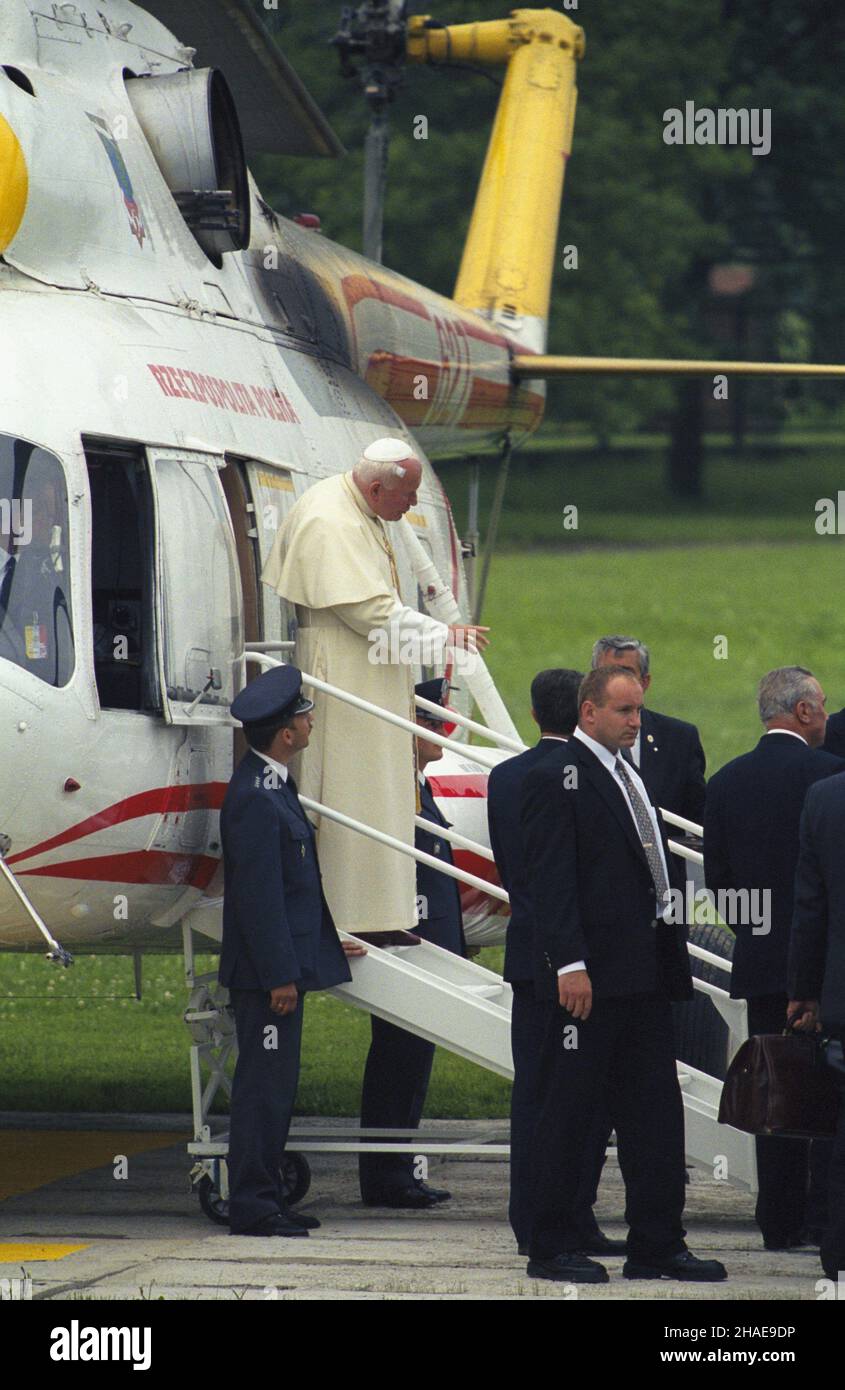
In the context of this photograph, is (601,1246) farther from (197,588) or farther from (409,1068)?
(197,588)

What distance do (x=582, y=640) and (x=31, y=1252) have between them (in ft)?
112

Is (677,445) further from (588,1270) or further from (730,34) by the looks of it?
(588,1270)

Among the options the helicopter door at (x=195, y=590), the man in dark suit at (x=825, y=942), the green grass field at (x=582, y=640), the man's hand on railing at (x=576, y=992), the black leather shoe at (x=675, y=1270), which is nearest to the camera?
the man's hand on railing at (x=576, y=992)

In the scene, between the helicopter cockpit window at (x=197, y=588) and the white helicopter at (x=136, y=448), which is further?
the helicopter cockpit window at (x=197, y=588)

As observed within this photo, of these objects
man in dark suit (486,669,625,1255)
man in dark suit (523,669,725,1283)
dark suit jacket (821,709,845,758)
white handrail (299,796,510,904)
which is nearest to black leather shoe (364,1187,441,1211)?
man in dark suit (486,669,625,1255)

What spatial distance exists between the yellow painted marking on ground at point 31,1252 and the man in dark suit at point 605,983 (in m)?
1.65

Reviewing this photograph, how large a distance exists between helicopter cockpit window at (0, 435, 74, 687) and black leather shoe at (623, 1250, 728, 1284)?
2.69 meters

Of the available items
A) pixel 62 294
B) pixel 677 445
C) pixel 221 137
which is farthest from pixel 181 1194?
pixel 677 445

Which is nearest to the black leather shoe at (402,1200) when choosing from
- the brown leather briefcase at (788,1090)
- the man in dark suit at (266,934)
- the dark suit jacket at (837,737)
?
the man in dark suit at (266,934)

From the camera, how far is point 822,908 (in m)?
7.41

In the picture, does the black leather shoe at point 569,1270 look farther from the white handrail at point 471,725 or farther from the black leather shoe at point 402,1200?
the white handrail at point 471,725

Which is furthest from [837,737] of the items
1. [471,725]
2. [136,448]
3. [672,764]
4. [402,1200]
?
[136,448]

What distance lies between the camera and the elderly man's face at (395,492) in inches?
336

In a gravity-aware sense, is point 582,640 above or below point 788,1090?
above
